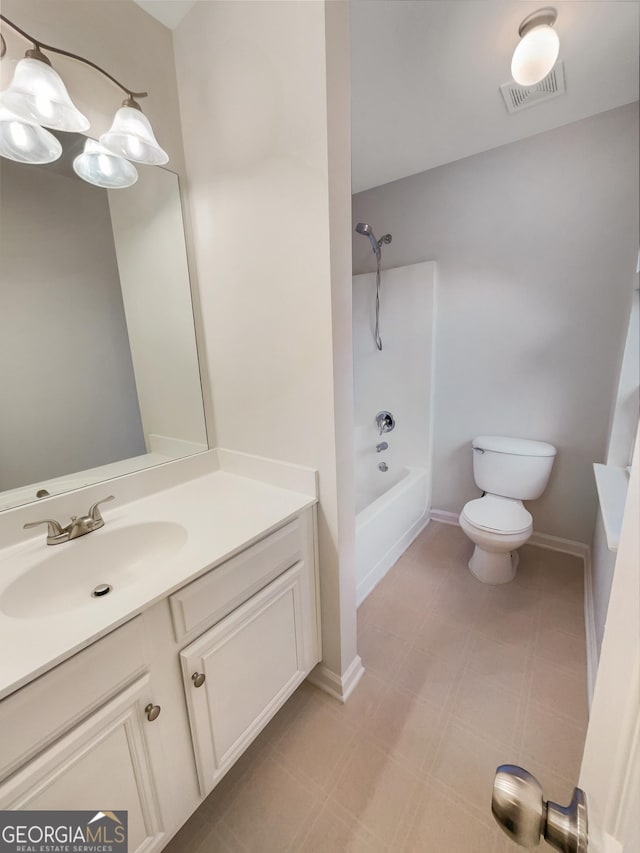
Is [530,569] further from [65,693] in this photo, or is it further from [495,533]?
[65,693]

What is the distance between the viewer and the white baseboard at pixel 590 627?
134 centimetres

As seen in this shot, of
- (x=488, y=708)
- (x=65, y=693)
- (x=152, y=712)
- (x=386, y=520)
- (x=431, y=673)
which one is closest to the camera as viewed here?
(x=65, y=693)

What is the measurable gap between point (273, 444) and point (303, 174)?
0.90m

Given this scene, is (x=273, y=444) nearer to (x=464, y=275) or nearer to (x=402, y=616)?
(x=402, y=616)

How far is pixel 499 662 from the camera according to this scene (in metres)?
1.47

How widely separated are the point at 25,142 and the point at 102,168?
21cm

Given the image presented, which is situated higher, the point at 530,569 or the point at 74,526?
the point at 74,526

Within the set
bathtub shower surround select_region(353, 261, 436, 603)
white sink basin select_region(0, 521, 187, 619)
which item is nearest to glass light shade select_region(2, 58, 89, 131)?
white sink basin select_region(0, 521, 187, 619)

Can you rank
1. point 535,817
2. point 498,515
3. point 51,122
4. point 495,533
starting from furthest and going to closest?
point 498,515, point 495,533, point 51,122, point 535,817

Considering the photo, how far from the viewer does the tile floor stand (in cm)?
98

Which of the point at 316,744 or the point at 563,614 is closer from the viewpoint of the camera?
the point at 316,744

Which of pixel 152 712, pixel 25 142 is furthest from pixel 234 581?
pixel 25 142

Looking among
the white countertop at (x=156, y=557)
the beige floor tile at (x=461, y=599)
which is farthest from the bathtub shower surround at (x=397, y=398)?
the white countertop at (x=156, y=557)

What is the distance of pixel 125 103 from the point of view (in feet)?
3.47
